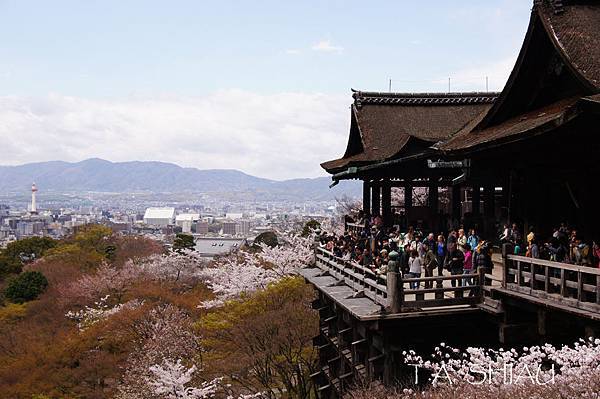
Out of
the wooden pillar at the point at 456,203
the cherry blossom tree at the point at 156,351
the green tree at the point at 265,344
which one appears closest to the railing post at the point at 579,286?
the wooden pillar at the point at 456,203

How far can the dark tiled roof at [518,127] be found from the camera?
30.2ft

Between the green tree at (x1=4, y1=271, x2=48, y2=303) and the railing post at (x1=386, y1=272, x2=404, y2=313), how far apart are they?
1379 inches

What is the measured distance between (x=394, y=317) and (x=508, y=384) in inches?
135

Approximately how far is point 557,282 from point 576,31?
4.47m

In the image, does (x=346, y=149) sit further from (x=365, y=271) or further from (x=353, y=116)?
(x=365, y=271)

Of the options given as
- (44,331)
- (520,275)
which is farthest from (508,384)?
(44,331)

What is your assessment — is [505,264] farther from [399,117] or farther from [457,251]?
[399,117]

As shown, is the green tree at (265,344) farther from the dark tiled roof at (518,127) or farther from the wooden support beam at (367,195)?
the dark tiled roof at (518,127)

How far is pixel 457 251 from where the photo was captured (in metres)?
13.0

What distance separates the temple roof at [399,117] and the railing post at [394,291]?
9.21 meters

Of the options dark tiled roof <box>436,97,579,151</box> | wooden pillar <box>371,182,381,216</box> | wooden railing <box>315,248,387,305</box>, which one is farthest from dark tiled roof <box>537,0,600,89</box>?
wooden pillar <box>371,182,381,216</box>

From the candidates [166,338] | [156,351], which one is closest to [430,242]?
[156,351]

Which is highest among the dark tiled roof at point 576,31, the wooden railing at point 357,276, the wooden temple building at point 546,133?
the dark tiled roof at point 576,31

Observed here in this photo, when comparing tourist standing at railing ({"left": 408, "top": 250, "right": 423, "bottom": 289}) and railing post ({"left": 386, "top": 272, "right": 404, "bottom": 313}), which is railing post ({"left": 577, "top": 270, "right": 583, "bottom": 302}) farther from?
tourist standing at railing ({"left": 408, "top": 250, "right": 423, "bottom": 289})
